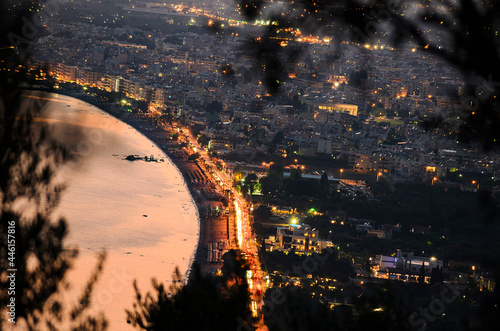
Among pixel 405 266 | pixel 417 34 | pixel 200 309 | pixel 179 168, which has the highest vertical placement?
pixel 179 168

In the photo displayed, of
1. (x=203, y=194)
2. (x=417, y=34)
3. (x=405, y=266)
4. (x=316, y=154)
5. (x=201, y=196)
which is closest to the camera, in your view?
(x=417, y=34)

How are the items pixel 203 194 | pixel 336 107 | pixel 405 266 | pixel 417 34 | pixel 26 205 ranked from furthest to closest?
pixel 336 107, pixel 203 194, pixel 405 266, pixel 26 205, pixel 417 34

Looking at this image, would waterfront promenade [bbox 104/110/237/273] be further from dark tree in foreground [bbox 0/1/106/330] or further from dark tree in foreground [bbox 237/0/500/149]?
dark tree in foreground [bbox 237/0/500/149]

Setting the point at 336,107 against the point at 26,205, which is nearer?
the point at 26,205

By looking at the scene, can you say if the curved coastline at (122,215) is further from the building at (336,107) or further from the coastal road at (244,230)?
the building at (336,107)

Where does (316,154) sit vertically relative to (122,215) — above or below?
above

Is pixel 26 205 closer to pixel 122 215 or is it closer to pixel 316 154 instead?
pixel 122 215

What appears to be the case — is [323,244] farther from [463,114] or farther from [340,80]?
[340,80]

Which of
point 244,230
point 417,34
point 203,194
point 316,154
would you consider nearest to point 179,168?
point 203,194
